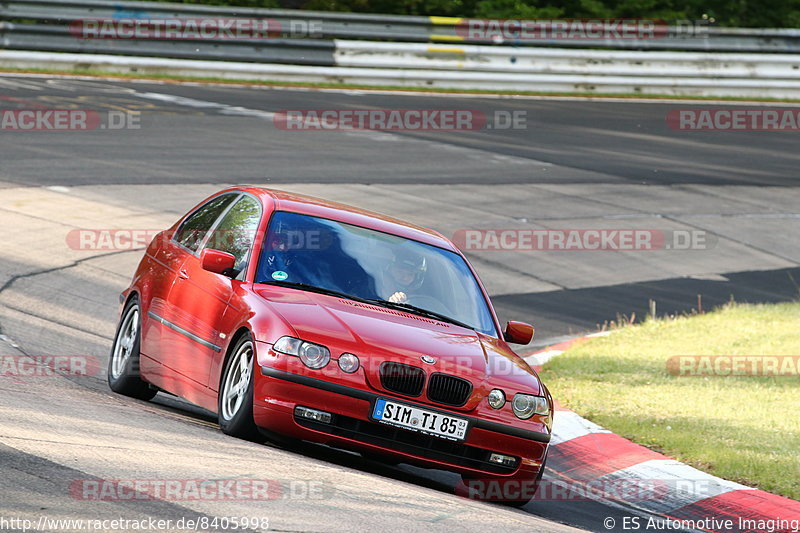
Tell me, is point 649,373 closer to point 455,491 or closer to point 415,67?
point 455,491

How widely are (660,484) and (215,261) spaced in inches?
124

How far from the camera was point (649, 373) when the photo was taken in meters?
11.7

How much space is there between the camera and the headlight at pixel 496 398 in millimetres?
7402

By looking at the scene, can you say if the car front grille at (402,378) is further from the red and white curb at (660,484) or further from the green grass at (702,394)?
the green grass at (702,394)

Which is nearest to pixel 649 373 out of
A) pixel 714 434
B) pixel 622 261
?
pixel 714 434

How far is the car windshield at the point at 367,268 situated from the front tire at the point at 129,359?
1.45 m

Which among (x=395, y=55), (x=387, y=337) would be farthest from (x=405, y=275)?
(x=395, y=55)

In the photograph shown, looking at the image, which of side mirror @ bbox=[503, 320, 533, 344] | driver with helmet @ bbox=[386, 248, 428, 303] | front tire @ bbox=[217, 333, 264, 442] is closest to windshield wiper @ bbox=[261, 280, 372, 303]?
driver with helmet @ bbox=[386, 248, 428, 303]

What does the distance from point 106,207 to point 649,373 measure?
7.74m

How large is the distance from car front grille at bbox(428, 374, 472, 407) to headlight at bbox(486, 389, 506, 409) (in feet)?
0.49

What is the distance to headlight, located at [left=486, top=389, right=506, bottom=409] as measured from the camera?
740 cm

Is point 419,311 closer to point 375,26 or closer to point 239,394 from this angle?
point 239,394

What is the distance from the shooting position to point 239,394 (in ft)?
Answer: 24.6

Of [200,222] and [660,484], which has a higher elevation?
[200,222]
